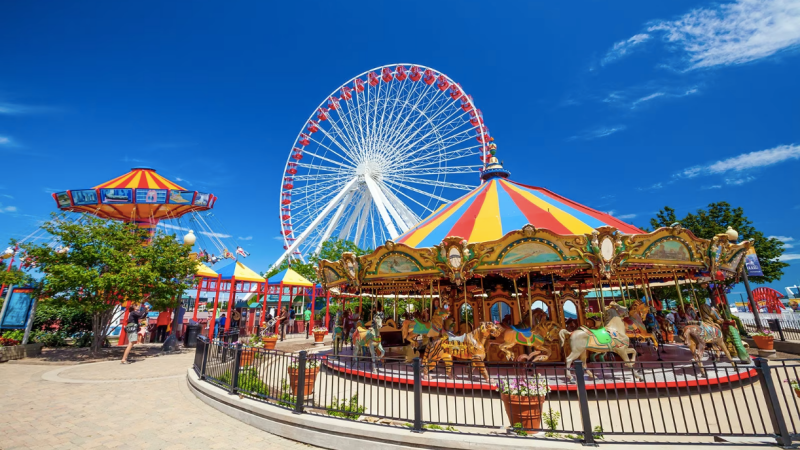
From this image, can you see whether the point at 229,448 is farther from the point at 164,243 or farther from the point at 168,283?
the point at 164,243

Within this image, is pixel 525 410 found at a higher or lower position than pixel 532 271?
lower

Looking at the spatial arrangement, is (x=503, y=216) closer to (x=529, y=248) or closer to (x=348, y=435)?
(x=529, y=248)

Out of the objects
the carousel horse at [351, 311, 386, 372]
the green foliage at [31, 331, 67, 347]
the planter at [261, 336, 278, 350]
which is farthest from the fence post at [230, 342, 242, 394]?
the green foliage at [31, 331, 67, 347]

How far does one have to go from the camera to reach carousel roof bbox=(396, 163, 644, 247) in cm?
891

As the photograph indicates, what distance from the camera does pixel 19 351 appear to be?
11.2m

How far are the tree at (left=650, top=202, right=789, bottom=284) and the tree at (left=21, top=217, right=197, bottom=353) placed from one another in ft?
85.9

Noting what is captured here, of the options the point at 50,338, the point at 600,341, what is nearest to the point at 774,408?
the point at 600,341

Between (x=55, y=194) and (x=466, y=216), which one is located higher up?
(x=55, y=194)

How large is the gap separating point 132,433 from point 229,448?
1.58 meters

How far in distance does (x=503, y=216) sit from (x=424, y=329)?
3643 mm

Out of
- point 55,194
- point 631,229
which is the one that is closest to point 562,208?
point 631,229

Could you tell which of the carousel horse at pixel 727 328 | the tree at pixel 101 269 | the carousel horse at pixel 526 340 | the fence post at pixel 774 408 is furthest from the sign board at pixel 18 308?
the carousel horse at pixel 727 328

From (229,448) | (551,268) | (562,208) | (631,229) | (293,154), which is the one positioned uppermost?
(293,154)

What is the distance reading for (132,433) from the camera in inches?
190
